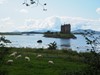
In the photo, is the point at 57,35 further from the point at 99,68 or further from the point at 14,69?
the point at 99,68

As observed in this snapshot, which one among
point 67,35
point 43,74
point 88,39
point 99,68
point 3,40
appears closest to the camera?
point 99,68

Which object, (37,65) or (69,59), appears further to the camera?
(69,59)

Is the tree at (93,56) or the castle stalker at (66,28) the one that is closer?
the tree at (93,56)

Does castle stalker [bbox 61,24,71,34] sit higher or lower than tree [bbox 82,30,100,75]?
lower

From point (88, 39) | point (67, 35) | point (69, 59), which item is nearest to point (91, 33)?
point (88, 39)

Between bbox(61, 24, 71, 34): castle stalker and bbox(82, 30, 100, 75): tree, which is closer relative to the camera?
bbox(82, 30, 100, 75): tree

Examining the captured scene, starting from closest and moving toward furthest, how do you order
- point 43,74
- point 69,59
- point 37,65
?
point 43,74, point 37,65, point 69,59

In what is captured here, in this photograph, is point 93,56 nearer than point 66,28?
Yes

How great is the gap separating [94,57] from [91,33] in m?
0.80

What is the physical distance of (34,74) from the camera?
73.4 ft

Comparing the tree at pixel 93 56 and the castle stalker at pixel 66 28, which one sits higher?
the tree at pixel 93 56

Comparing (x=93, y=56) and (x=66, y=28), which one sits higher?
(x=93, y=56)

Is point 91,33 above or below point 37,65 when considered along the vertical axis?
above

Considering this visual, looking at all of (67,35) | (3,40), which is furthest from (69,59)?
(67,35)
